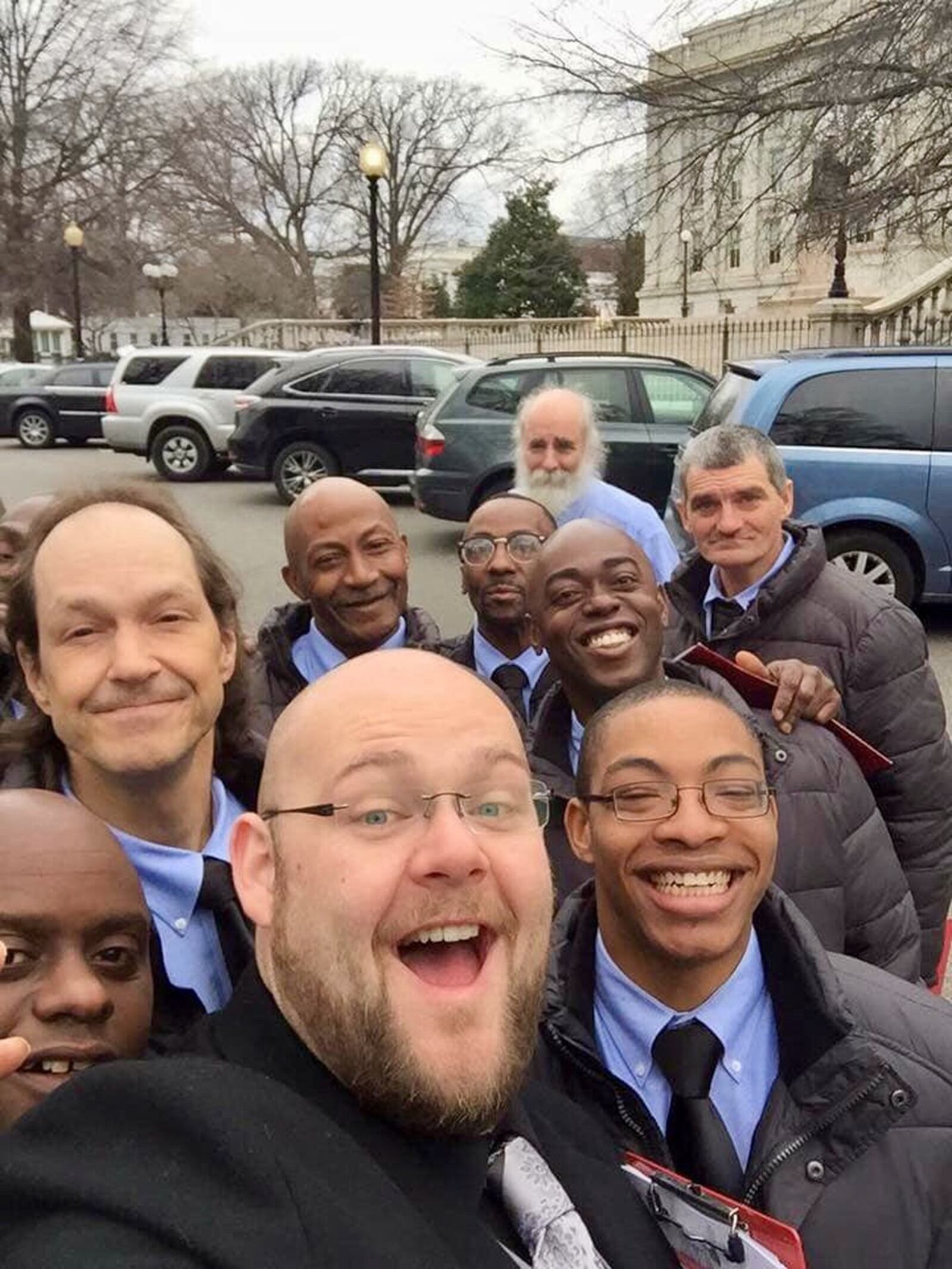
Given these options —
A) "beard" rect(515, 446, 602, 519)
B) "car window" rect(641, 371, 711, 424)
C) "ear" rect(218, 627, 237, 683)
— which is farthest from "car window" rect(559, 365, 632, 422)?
"ear" rect(218, 627, 237, 683)

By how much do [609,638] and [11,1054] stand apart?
1580 mm

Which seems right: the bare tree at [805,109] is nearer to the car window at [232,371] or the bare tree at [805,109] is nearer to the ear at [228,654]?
the car window at [232,371]

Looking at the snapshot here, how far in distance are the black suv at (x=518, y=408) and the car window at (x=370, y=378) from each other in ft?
10.3

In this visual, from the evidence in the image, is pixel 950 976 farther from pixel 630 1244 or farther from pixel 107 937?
pixel 107 937

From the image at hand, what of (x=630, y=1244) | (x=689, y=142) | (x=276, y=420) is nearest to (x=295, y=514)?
(x=630, y=1244)

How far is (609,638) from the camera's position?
2.59 metres

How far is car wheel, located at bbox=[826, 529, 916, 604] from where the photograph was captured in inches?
311

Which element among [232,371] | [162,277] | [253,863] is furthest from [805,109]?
[162,277]

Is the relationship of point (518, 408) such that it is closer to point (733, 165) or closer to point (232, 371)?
point (733, 165)

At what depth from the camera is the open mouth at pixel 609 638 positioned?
259 cm

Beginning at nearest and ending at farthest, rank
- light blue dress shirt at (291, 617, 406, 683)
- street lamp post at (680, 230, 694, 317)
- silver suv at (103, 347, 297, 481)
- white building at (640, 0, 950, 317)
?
light blue dress shirt at (291, 617, 406, 683)
white building at (640, 0, 950, 317)
silver suv at (103, 347, 297, 481)
street lamp post at (680, 230, 694, 317)

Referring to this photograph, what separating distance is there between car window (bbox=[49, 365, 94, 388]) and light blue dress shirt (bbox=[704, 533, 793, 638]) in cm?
2018

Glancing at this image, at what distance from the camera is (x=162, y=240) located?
45094 millimetres

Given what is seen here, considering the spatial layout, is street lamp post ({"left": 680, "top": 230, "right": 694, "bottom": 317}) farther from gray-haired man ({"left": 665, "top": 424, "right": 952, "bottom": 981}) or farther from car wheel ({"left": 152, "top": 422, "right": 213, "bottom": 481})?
gray-haired man ({"left": 665, "top": 424, "right": 952, "bottom": 981})
